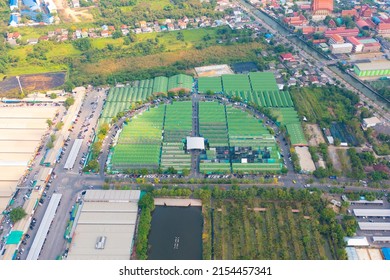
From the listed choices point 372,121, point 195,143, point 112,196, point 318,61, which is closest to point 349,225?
point 195,143

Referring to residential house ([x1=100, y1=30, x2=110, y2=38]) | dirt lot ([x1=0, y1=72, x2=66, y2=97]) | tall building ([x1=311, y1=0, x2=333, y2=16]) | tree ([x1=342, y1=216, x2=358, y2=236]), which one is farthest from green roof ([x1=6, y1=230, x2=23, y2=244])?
tall building ([x1=311, y1=0, x2=333, y2=16])

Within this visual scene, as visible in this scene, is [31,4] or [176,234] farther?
[31,4]

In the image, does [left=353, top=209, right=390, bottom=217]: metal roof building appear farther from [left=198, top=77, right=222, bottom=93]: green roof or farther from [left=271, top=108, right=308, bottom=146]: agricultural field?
[left=198, top=77, right=222, bottom=93]: green roof

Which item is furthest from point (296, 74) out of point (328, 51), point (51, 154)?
point (51, 154)

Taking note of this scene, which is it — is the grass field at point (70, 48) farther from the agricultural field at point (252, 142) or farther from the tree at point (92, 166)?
the tree at point (92, 166)

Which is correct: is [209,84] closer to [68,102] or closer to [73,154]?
[68,102]

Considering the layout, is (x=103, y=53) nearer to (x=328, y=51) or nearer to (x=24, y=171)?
(x=24, y=171)
